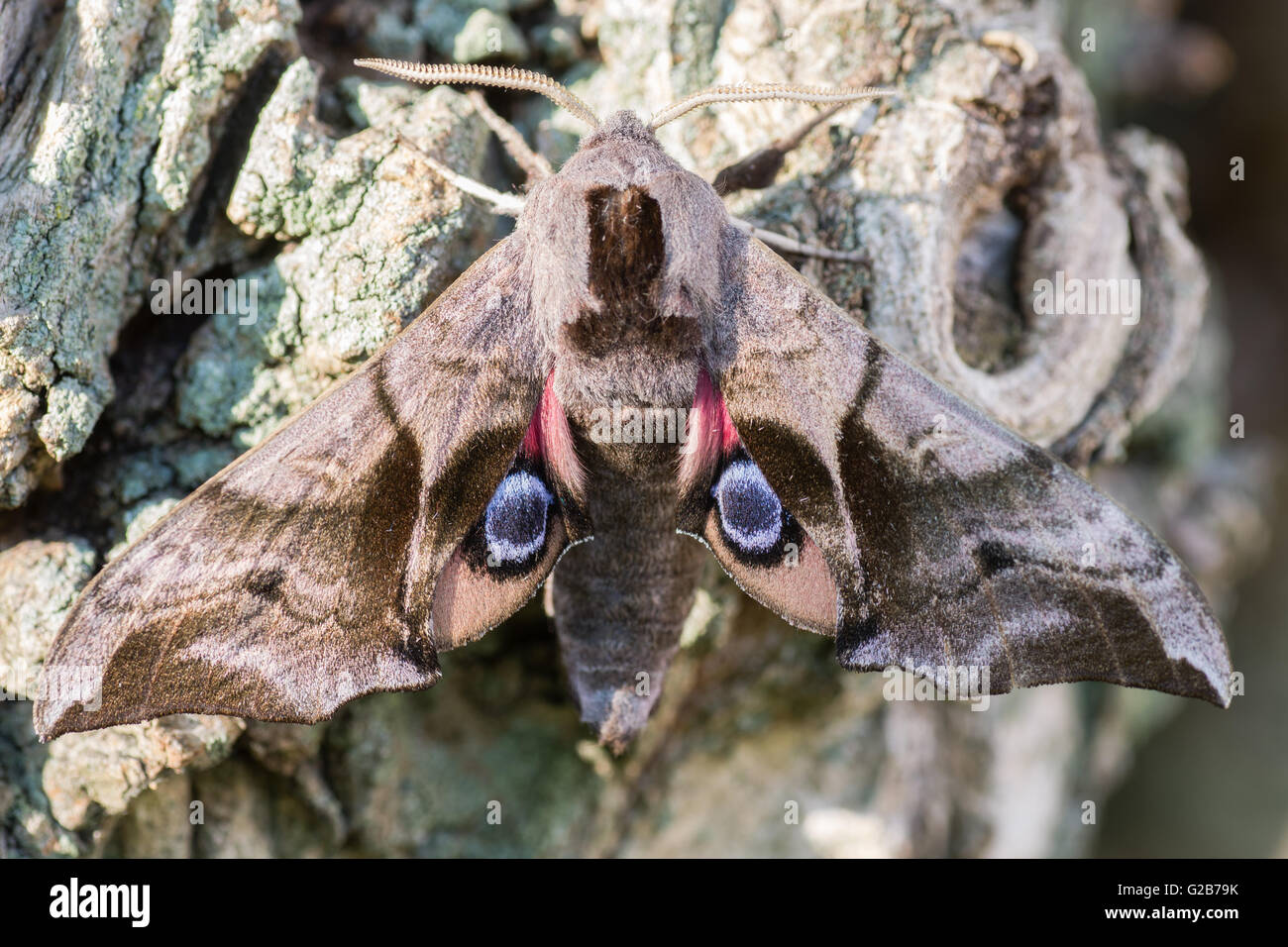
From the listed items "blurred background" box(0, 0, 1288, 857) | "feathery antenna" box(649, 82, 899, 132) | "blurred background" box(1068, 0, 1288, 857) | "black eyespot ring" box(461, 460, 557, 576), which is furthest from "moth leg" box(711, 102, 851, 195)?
"blurred background" box(1068, 0, 1288, 857)

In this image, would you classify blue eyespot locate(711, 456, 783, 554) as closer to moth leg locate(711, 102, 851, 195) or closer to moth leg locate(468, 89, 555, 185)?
moth leg locate(711, 102, 851, 195)

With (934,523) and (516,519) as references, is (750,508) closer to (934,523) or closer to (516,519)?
(934,523)

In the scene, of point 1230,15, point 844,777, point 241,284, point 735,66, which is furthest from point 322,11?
point 1230,15

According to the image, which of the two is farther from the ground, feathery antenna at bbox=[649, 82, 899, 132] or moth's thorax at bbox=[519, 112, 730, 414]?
feathery antenna at bbox=[649, 82, 899, 132]

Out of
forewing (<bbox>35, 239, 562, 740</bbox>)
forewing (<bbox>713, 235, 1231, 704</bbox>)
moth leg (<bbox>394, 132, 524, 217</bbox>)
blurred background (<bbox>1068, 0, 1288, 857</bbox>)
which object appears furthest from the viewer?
blurred background (<bbox>1068, 0, 1288, 857</bbox>)

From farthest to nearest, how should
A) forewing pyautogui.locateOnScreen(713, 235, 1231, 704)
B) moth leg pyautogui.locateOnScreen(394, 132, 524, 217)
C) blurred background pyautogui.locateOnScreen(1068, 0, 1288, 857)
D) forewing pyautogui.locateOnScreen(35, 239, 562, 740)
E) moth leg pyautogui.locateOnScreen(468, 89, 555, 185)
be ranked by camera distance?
1. blurred background pyautogui.locateOnScreen(1068, 0, 1288, 857)
2. moth leg pyautogui.locateOnScreen(468, 89, 555, 185)
3. moth leg pyautogui.locateOnScreen(394, 132, 524, 217)
4. forewing pyautogui.locateOnScreen(713, 235, 1231, 704)
5. forewing pyautogui.locateOnScreen(35, 239, 562, 740)

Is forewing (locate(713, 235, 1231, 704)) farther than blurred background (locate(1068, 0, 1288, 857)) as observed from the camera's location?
No
